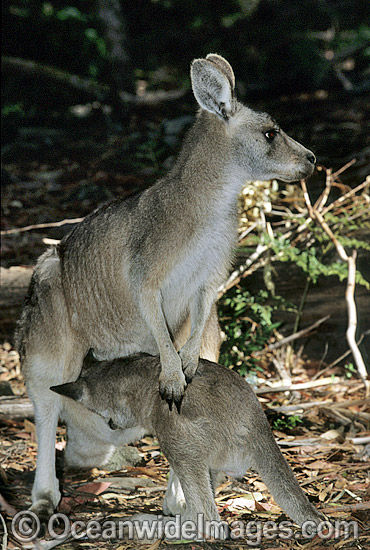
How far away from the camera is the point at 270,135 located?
3.34 m

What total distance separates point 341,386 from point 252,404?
205cm

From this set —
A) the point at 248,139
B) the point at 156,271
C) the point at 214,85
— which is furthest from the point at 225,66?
the point at 156,271

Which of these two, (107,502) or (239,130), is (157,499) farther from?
(239,130)

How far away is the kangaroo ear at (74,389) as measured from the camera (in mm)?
3404

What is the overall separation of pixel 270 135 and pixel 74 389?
5.07ft

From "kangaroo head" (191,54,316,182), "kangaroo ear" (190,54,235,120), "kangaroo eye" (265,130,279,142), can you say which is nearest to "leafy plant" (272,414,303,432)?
"kangaroo head" (191,54,316,182)

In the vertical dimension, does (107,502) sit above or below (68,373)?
below

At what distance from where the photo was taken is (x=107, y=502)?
3609mm

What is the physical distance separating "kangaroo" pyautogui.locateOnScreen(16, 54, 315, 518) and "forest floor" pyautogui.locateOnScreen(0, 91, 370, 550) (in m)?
0.27

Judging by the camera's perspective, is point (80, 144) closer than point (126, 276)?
No

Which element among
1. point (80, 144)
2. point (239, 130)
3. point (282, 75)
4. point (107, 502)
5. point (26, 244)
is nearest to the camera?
point (239, 130)

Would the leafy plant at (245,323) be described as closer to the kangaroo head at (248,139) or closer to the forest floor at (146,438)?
the forest floor at (146,438)

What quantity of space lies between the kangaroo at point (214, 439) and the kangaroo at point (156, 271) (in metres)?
0.10

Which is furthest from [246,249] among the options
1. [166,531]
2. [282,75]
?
[282,75]
